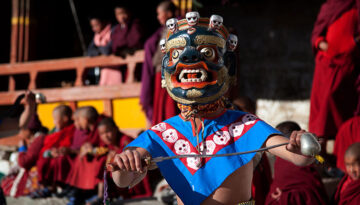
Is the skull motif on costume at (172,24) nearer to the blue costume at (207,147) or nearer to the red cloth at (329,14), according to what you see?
the blue costume at (207,147)

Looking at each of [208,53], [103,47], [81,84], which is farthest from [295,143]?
[81,84]

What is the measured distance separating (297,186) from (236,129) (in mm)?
1593

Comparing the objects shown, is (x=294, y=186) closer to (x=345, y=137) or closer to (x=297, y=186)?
(x=297, y=186)

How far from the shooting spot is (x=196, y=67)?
2.37 m

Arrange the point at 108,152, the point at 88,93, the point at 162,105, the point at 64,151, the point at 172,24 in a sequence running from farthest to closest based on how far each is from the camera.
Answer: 1. the point at 88,93
2. the point at 64,151
3. the point at 162,105
4. the point at 108,152
5. the point at 172,24

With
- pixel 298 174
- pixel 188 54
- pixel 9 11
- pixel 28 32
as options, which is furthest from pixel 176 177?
pixel 9 11

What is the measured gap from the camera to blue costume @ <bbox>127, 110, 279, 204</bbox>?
2.32 meters

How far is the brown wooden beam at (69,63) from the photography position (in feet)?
20.8

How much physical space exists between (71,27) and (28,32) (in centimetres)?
146

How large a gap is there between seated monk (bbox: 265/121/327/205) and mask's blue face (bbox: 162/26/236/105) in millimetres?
1403

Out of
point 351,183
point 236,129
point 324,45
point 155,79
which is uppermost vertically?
point 324,45

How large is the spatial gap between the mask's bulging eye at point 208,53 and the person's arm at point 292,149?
0.48m

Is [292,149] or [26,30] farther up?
[292,149]

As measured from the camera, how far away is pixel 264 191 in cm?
402
